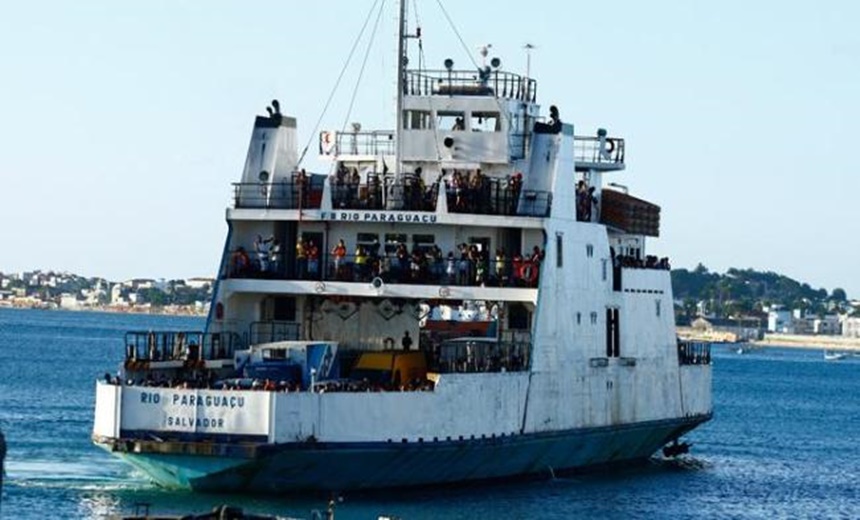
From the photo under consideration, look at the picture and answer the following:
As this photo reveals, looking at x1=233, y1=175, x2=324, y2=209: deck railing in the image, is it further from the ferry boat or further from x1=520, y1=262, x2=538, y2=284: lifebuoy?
x1=520, y1=262, x2=538, y2=284: lifebuoy

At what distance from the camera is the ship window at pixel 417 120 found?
4475cm

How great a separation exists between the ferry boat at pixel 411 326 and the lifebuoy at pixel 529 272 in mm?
63

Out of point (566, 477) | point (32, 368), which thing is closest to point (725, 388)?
point (32, 368)

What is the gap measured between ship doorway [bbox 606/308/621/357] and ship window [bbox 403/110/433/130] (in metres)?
5.17

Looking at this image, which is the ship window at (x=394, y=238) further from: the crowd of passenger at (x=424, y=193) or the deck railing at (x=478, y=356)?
the deck railing at (x=478, y=356)

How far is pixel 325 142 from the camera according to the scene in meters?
46.1

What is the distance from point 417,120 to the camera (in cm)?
4478

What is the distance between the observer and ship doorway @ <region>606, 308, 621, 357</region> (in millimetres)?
46219

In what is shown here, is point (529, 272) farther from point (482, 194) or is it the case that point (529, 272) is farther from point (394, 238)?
point (394, 238)

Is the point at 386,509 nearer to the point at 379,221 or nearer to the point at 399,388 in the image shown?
the point at 399,388

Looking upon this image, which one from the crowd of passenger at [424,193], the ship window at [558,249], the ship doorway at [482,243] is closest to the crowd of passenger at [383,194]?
the crowd of passenger at [424,193]

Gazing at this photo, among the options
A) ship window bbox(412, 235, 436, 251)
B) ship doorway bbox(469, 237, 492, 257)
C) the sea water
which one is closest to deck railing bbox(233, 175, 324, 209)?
ship window bbox(412, 235, 436, 251)

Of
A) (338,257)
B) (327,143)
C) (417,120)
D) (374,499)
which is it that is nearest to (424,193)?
(338,257)

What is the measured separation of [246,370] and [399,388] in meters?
2.61
